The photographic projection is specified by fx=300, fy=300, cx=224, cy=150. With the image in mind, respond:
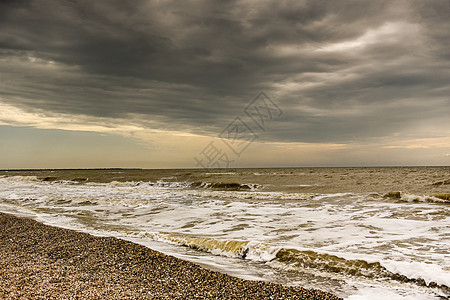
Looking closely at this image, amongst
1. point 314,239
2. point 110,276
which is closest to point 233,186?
point 314,239

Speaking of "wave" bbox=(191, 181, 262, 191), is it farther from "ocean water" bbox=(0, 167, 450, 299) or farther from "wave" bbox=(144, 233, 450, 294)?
"wave" bbox=(144, 233, 450, 294)

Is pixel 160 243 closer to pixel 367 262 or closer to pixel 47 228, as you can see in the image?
pixel 47 228

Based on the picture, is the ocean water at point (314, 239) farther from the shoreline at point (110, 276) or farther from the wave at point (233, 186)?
the wave at point (233, 186)

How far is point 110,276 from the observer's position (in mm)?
4750

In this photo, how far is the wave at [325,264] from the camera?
185 inches

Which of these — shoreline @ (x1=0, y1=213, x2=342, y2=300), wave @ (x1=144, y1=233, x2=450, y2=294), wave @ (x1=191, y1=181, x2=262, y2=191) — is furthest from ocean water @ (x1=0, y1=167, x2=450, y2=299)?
wave @ (x1=191, y1=181, x2=262, y2=191)

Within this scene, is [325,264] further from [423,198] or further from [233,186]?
[233,186]

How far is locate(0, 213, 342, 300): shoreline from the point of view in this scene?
399 cm

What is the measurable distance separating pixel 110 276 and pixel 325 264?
375 cm

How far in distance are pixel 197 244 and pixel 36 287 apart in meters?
3.66

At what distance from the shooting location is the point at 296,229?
29.4ft

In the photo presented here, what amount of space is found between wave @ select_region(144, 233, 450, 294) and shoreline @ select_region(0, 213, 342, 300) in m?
1.43

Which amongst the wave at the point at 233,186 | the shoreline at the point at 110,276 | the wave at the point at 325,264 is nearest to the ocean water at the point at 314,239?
the wave at the point at 325,264

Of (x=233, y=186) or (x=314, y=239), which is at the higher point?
(x=314, y=239)
